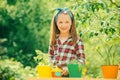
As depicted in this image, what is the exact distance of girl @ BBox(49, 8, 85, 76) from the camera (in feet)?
12.7

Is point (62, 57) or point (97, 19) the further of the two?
point (97, 19)

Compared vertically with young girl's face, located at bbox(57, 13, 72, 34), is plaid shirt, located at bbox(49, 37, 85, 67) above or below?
below

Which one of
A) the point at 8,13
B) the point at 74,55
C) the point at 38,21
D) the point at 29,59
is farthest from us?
the point at 38,21

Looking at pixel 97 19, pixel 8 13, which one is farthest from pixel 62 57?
pixel 8 13

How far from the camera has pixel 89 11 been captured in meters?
4.58

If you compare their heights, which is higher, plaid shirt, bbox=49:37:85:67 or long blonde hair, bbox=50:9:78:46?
long blonde hair, bbox=50:9:78:46

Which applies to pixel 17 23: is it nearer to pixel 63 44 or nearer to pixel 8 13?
pixel 8 13

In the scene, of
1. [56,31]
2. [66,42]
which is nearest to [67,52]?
[66,42]

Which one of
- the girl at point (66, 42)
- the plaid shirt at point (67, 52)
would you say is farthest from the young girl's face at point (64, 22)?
the plaid shirt at point (67, 52)

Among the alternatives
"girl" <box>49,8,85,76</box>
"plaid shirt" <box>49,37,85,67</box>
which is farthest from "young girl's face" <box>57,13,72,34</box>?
"plaid shirt" <box>49,37,85,67</box>

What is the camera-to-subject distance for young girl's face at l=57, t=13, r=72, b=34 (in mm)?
3875

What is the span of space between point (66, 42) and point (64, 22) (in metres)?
0.18

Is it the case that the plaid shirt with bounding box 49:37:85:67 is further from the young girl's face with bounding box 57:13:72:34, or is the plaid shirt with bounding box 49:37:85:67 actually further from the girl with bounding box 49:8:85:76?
the young girl's face with bounding box 57:13:72:34

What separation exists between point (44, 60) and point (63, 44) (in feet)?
0.71
